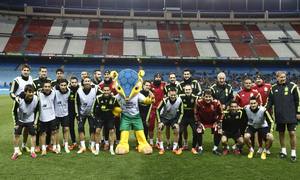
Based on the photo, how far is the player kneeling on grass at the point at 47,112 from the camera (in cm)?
859

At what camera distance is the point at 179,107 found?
30.4 ft

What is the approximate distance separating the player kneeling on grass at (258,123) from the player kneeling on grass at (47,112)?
490 centimetres

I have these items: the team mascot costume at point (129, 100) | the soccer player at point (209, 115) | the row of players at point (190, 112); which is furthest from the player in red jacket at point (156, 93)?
the soccer player at point (209, 115)

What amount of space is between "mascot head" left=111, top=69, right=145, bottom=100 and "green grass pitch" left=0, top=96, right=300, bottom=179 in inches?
62.1

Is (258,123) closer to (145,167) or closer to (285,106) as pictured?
(285,106)

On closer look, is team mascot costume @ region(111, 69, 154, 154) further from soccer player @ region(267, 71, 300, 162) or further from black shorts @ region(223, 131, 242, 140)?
soccer player @ region(267, 71, 300, 162)

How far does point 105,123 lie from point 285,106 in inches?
182

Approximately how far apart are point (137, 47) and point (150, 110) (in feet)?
102

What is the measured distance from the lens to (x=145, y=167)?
291 inches

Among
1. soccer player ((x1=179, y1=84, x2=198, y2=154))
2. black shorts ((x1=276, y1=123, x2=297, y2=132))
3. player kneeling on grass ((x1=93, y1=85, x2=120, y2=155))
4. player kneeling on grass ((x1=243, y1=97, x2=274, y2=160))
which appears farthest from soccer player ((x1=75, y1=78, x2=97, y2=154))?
black shorts ((x1=276, y1=123, x2=297, y2=132))

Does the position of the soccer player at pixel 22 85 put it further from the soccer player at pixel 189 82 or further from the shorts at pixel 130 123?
the soccer player at pixel 189 82

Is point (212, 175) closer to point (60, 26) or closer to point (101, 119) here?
point (101, 119)

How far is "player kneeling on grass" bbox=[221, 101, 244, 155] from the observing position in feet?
29.5

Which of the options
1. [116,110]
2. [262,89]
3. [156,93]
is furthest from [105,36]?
[116,110]
